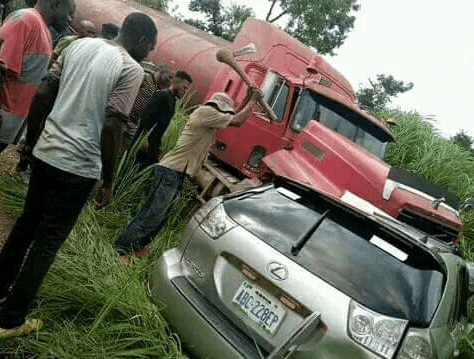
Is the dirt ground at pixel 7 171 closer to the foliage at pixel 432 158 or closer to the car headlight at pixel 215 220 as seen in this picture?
the car headlight at pixel 215 220

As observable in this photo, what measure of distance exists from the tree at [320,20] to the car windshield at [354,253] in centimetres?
2524

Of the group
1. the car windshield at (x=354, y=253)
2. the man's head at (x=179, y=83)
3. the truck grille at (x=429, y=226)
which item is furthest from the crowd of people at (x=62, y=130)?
the truck grille at (x=429, y=226)

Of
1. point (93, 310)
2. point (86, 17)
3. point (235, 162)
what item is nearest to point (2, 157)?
point (235, 162)

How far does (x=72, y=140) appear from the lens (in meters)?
2.54

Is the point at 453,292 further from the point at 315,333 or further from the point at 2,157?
the point at 2,157

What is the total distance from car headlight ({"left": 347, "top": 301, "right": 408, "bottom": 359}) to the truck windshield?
4163 mm

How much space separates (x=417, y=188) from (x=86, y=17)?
38.3 feet

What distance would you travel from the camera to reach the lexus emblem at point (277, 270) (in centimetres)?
247

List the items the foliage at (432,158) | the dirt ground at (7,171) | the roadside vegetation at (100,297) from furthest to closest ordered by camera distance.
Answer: the foliage at (432,158) → the dirt ground at (7,171) → the roadside vegetation at (100,297)

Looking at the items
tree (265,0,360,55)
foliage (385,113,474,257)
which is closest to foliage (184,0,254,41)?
tree (265,0,360,55)

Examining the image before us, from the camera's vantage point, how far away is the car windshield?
2391 millimetres

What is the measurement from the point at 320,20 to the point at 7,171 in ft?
77.7

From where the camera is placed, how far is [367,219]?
2664mm

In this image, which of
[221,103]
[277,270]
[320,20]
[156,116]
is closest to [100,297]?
[277,270]
